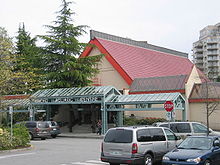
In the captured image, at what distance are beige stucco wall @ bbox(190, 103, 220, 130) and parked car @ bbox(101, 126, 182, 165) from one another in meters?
26.2

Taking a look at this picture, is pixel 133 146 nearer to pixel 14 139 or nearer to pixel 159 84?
pixel 14 139

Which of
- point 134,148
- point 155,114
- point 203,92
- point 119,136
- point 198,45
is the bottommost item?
point 134,148

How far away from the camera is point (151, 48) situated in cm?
6244

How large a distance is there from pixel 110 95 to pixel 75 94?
377 centimetres

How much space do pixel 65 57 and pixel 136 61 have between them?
12959mm

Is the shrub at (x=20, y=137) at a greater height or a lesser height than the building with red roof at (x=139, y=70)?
→ lesser

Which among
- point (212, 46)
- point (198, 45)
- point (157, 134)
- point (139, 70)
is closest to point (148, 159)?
point (157, 134)

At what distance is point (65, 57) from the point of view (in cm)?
4272

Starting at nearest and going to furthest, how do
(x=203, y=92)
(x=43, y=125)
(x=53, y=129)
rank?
(x=43, y=125) < (x=53, y=129) < (x=203, y=92)

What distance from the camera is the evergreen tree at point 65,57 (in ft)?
140

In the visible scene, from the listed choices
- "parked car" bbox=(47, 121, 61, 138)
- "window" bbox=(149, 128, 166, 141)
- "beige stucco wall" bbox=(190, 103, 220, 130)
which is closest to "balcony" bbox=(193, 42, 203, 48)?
"beige stucco wall" bbox=(190, 103, 220, 130)

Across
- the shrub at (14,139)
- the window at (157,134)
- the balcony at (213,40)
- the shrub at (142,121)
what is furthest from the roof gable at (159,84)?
the balcony at (213,40)

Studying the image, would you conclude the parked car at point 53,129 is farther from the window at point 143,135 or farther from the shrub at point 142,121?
the window at point 143,135

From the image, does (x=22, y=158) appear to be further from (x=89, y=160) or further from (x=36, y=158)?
(x=89, y=160)
